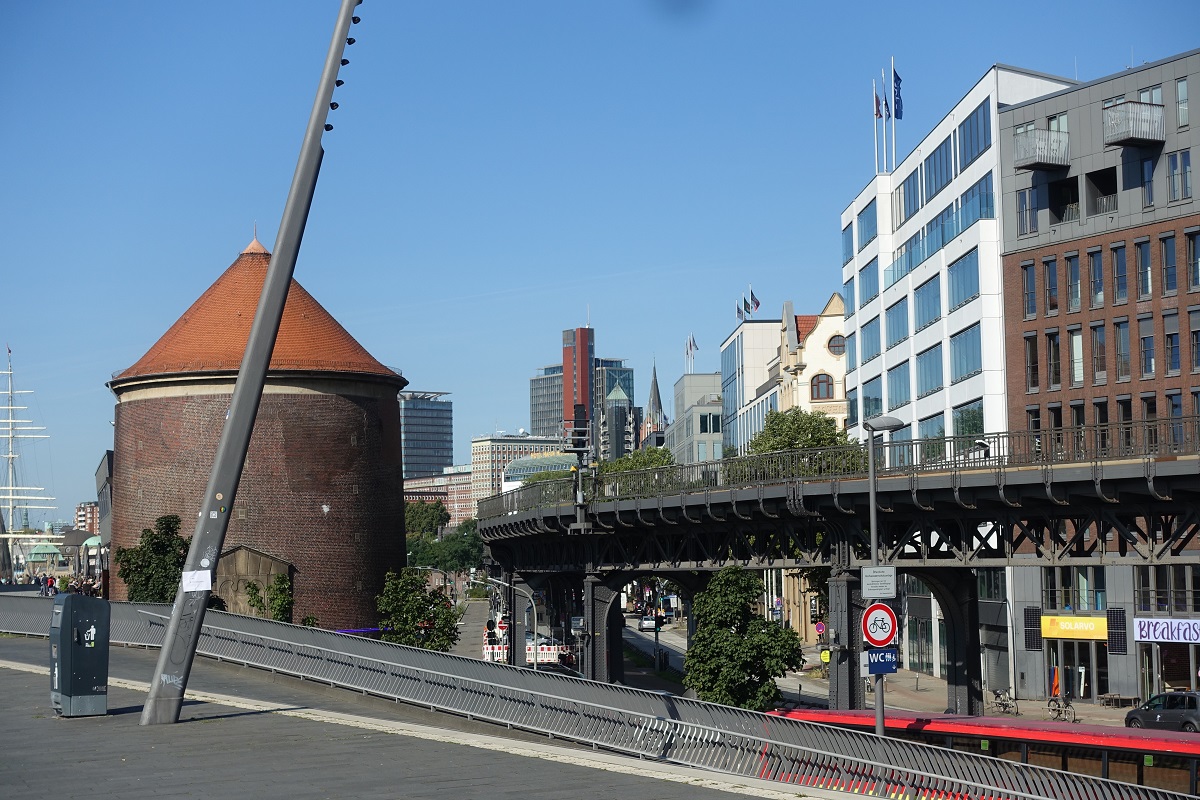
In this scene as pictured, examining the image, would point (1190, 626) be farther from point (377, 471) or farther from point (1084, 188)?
point (377, 471)

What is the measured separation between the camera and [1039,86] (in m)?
67.9

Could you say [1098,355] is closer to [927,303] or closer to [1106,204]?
[1106,204]

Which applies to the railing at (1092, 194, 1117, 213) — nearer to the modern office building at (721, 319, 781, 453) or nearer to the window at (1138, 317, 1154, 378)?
the window at (1138, 317, 1154, 378)

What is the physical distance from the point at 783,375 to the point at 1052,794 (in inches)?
3497

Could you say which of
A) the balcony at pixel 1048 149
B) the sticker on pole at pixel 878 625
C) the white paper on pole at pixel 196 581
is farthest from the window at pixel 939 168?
the white paper on pole at pixel 196 581

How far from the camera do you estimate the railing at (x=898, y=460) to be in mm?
35594

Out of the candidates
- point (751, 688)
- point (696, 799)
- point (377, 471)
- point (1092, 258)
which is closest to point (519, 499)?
point (377, 471)

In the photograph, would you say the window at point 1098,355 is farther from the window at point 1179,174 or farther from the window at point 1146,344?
the window at point 1179,174

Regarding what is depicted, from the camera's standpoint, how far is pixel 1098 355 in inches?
2474

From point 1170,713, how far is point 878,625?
65.0 ft

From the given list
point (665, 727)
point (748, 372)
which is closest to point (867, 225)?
point (748, 372)

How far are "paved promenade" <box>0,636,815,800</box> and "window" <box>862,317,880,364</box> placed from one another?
60.2 meters

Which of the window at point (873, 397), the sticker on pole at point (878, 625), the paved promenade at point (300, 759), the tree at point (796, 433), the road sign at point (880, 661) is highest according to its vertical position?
the window at point (873, 397)

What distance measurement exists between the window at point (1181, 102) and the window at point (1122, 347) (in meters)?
8.40
